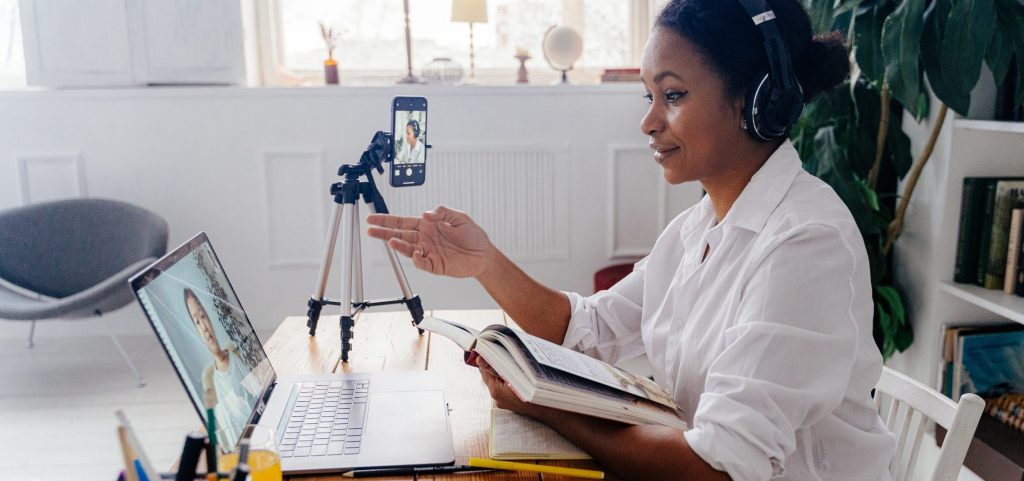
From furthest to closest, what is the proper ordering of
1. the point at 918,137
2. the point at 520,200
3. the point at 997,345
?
the point at 520,200 < the point at 918,137 < the point at 997,345

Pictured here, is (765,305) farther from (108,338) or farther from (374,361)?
(108,338)

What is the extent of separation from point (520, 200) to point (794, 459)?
2535 mm

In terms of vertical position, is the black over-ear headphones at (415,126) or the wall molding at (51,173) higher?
the black over-ear headphones at (415,126)

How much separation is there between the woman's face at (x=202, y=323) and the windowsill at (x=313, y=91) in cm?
243

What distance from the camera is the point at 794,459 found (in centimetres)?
98

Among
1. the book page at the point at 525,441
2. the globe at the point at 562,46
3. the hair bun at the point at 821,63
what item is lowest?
the book page at the point at 525,441

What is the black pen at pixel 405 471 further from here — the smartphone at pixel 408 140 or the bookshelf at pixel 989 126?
the bookshelf at pixel 989 126

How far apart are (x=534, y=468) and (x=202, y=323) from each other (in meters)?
0.43

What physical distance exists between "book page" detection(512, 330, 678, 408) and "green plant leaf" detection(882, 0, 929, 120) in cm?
111

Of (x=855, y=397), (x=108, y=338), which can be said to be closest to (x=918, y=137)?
(x=855, y=397)

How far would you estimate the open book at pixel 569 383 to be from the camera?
2.92 feet

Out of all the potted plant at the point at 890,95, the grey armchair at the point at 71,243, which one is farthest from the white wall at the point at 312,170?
the potted plant at the point at 890,95

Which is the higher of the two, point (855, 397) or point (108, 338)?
point (855, 397)

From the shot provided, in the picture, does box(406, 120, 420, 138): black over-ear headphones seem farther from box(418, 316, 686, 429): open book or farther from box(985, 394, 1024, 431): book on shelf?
box(985, 394, 1024, 431): book on shelf
